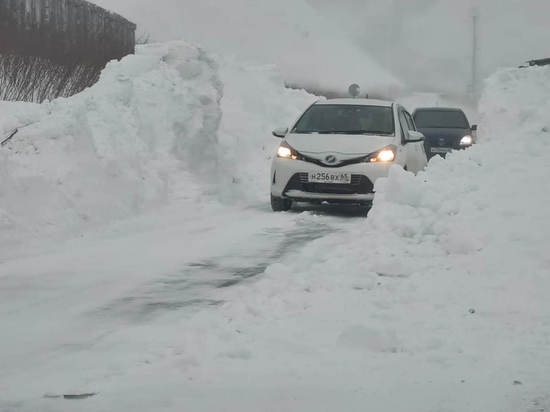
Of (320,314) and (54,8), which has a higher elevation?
(54,8)

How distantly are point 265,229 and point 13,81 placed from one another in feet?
21.4

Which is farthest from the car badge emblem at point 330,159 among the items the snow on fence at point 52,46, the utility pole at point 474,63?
the utility pole at point 474,63

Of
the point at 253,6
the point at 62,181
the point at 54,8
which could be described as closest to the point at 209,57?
the point at 54,8

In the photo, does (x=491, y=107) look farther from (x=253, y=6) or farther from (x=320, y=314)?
(x=253, y=6)

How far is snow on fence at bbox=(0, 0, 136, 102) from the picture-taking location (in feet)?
49.7

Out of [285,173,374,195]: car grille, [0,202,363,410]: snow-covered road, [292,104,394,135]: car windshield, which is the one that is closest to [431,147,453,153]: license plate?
[292,104,394,135]: car windshield

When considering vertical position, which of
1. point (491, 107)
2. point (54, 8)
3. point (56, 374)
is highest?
point (54, 8)

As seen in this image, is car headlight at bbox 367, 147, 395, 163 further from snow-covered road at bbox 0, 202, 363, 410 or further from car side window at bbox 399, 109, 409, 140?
snow-covered road at bbox 0, 202, 363, 410

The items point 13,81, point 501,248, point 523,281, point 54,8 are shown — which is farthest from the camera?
point 54,8

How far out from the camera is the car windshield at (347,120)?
12.7 metres

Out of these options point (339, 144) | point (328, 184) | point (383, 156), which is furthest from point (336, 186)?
point (383, 156)

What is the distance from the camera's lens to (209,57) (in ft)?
51.9

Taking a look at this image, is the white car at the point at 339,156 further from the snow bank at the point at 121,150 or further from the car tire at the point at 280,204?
the snow bank at the point at 121,150

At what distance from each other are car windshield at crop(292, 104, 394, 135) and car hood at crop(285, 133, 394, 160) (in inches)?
14.0
